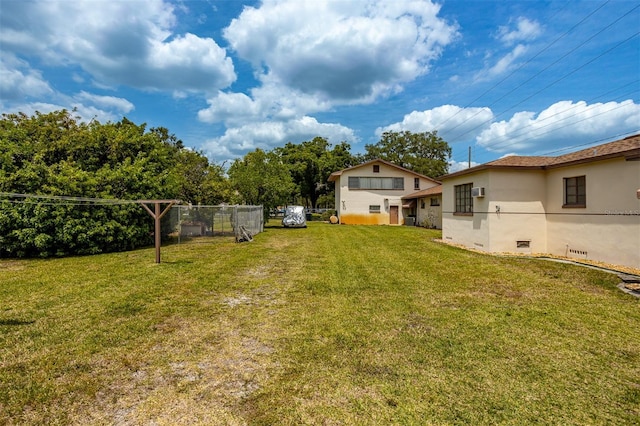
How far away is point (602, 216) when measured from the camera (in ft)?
28.8

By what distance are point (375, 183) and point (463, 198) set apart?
16509 mm

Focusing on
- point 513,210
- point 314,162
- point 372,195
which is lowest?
point 513,210

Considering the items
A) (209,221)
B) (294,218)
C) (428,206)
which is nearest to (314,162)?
(294,218)

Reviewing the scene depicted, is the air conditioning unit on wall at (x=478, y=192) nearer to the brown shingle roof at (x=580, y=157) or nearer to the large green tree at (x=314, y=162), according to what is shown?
the brown shingle roof at (x=580, y=157)

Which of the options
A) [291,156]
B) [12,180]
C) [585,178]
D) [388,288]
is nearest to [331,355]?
[388,288]

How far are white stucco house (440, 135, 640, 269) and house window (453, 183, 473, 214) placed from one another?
1.6 inches

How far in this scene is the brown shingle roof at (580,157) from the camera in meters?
8.06

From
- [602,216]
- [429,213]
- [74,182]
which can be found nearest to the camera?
[602,216]

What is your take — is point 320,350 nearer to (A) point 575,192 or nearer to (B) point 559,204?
(A) point 575,192

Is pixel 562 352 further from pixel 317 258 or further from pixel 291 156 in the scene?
pixel 291 156

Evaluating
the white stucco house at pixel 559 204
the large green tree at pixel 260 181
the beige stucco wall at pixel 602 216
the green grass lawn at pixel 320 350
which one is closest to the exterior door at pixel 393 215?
the large green tree at pixel 260 181

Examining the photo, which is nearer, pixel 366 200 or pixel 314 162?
pixel 366 200

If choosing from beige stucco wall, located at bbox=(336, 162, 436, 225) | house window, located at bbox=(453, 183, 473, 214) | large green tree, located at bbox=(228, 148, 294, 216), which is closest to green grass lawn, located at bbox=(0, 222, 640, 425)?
house window, located at bbox=(453, 183, 473, 214)

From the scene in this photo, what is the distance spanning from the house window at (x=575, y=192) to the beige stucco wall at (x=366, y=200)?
768 inches
